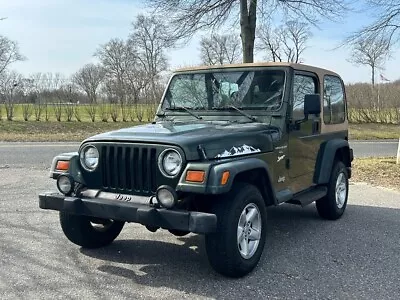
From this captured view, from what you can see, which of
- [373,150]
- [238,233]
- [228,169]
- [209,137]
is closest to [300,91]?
[209,137]

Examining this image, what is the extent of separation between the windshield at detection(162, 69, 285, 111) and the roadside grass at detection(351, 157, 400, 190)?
4798 mm

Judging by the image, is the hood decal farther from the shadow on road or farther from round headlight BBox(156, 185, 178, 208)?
the shadow on road

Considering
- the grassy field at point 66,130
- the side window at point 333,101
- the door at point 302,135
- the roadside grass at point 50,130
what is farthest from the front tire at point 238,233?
the grassy field at point 66,130

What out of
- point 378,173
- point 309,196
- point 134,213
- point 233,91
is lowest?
point 378,173

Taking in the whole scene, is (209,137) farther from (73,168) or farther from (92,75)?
(92,75)

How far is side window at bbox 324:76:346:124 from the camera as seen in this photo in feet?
19.2

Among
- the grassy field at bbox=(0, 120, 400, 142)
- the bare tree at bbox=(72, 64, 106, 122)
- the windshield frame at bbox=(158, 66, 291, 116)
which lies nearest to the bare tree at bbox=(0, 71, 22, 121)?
the grassy field at bbox=(0, 120, 400, 142)

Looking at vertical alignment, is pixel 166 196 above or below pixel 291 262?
above

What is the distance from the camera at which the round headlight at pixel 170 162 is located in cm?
365

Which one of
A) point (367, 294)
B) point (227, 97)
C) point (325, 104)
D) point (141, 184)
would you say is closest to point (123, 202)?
point (141, 184)

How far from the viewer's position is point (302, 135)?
16.6 feet

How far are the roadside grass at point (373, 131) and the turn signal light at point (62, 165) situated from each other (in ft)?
59.3

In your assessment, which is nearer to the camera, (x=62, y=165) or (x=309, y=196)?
(x=62, y=165)

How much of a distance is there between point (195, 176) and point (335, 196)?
300cm
